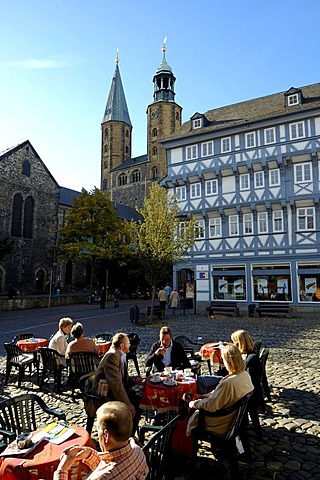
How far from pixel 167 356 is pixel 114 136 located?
74.9 meters

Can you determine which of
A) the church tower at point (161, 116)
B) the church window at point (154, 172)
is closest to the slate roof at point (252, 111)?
the church tower at point (161, 116)

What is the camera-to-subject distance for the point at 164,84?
66.2 metres

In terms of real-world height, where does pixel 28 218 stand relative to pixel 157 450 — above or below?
above

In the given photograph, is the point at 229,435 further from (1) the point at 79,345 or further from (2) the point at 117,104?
(2) the point at 117,104

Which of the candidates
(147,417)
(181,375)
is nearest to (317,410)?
(181,375)

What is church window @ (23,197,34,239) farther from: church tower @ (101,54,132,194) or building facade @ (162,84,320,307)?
church tower @ (101,54,132,194)

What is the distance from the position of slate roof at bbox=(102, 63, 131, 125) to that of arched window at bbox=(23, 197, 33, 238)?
42230mm

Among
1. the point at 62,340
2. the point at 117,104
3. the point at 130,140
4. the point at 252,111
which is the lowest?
the point at 62,340

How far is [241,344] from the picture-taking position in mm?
Answer: 5945

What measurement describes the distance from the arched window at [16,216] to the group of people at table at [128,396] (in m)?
33.9

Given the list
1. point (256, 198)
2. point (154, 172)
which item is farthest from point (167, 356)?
point (154, 172)

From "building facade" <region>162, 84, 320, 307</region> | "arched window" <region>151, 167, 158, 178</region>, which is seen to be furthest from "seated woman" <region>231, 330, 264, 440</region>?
"arched window" <region>151, 167, 158, 178</region>

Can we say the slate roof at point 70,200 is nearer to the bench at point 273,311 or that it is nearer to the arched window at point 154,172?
the arched window at point 154,172

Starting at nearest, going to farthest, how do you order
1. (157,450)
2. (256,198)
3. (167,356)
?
(157,450) → (167,356) → (256,198)
